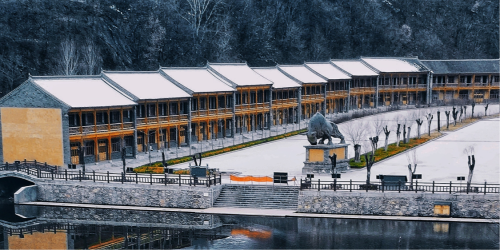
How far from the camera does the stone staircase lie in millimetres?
48203

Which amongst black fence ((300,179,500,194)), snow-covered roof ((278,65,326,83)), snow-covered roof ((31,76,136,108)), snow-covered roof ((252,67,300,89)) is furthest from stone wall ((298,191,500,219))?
snow-covered roof ((278,65,326,83))

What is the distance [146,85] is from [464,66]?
71.1 m

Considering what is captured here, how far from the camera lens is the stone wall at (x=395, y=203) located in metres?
44.9

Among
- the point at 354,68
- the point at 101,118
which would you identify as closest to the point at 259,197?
the point at 101,118

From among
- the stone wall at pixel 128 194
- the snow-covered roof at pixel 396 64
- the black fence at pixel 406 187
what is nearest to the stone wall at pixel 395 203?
the black fence at pixel 406 187

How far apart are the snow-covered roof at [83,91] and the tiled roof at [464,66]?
7230 cm

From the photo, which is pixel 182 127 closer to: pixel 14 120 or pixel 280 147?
pixel 280 147

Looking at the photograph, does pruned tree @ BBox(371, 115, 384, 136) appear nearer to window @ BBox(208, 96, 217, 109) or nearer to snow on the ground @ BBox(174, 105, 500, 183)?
snow on the ground @ BBox(174, 105, 500, 183)

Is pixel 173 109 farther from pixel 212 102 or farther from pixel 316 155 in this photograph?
pixel 316 155

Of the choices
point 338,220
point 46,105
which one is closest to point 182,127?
point 46,105

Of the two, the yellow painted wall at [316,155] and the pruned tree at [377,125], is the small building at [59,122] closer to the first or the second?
the yellow painted wall at [316,155]

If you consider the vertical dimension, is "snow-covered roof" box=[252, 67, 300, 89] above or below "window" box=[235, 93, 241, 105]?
above

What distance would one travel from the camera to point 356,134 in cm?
7438

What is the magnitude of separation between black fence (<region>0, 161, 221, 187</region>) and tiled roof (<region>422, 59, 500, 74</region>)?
79200 millimetres
